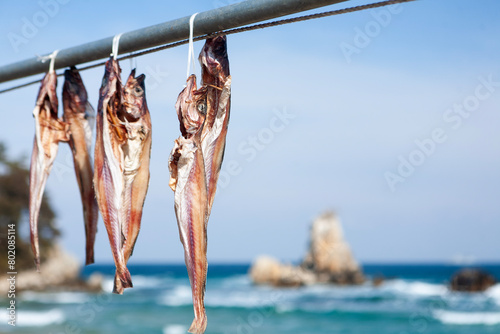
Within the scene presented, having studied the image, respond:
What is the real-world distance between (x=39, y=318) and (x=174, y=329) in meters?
6.91

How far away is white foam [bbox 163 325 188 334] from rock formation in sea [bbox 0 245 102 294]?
1795 cm

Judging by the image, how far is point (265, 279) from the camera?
53.2m

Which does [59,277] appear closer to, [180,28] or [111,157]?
[111,157]

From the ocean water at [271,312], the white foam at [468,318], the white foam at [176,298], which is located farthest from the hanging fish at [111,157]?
the white foam at [176,298]

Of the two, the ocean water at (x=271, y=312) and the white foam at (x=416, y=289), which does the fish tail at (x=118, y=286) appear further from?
the white foam at (x=416, y=289)

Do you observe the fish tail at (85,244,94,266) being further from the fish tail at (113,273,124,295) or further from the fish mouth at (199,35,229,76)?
the fish mouth at (199,35,229,76)

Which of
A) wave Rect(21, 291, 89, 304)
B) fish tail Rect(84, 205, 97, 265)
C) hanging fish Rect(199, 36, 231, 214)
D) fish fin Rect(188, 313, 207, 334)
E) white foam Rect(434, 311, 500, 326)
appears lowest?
white foam Rect(434, 311, 500, 326)

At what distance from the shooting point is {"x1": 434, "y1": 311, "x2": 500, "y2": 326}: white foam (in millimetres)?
31078

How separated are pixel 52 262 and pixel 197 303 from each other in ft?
156

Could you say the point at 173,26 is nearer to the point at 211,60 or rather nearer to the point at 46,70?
the point at 211,60

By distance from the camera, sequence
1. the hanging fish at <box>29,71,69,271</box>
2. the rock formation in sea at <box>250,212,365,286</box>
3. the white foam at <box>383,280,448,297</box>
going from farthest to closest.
A: 1. the rock formation in sea at <box>250,212,365,286</box>
2. the white foam at <box>383,280,448,297</box>
3. the hanging fish at <box>29,71,69,271</box>

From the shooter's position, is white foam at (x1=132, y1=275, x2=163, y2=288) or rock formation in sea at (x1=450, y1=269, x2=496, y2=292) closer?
rock formation in sea at (x1=450, y1=269, x2=496, y2=292)

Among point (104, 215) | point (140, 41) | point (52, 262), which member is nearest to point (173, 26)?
point (140, 41)

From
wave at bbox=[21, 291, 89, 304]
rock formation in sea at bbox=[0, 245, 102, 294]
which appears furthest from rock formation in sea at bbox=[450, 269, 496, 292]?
wave at bbox=[21, 291, 89, 304]
